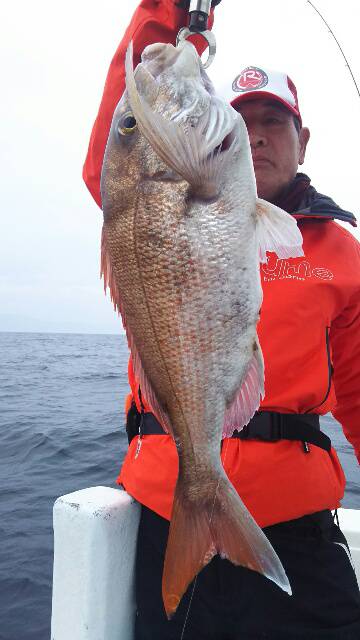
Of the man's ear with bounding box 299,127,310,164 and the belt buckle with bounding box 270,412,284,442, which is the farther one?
the man's ear with bounding box 299,127,310,164

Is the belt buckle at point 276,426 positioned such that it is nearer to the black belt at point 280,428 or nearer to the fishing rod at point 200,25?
the black belt at point 280,428

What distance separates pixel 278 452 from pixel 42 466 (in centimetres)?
570

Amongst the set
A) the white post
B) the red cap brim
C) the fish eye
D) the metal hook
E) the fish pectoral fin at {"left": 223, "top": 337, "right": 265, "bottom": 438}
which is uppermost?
the metal hook

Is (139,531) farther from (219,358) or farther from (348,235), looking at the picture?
(348,235)

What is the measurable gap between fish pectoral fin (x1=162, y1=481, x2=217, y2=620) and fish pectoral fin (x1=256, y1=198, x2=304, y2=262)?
851 millimetres

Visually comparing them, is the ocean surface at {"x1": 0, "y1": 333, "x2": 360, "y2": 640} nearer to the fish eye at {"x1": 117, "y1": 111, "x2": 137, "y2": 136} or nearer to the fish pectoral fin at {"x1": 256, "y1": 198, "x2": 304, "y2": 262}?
the fish pectoral fin at {"x1": 256, "y1": 198, "x2": 304, "y2": 262}

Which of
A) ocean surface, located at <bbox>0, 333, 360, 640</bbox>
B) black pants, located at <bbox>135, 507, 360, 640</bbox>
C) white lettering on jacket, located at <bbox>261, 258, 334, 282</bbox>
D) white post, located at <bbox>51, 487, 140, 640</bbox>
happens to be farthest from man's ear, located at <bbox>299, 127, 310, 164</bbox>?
ocean surface, located at <bbox>0, 333, 360, 640</bbox>

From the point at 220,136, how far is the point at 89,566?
1.89 meters

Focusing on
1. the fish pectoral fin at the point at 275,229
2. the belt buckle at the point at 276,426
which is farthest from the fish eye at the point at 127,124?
the belt buckle at the point at 276,426

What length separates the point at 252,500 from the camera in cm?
193

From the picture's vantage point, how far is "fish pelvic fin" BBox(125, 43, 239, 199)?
1.37 meters

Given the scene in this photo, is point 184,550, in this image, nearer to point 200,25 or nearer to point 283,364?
point 283,364

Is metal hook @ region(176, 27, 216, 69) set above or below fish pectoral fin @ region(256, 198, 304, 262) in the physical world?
above

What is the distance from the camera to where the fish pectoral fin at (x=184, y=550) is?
4.85ft
